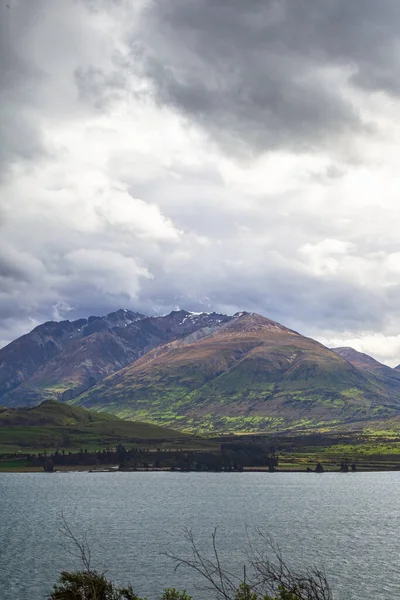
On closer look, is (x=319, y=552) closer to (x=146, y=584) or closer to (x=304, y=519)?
(x=146, y=584)

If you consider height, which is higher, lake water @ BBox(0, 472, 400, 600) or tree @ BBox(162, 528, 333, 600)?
tree @ BBox(162, 528, 333, 600)

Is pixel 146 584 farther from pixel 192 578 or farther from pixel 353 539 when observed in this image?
pixel 353 539

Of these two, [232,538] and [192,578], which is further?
[232,538]

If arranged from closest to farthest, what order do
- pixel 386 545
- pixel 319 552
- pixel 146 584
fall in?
pixel 146 584 < pixel 319 552 < pixel 386 545

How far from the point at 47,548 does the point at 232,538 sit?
43055 millimetres

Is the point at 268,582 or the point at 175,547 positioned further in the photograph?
the point at 175,547

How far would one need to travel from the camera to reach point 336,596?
9888cm

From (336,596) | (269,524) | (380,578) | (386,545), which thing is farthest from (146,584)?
(269,524)

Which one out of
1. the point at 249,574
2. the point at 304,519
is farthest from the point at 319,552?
the point at 304,519

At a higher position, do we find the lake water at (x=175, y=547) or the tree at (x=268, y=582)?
the tree at (x=268, y=582)

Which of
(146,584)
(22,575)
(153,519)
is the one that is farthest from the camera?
(153,519)

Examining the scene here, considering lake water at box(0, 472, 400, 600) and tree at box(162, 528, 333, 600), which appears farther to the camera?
lake water at box(0, 472, 400, 600)

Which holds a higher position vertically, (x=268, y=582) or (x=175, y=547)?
(x=268, y=582)

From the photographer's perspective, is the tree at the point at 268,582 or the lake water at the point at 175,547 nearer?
the tree at the point at 268,582
